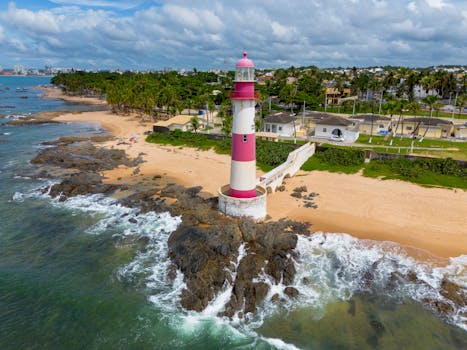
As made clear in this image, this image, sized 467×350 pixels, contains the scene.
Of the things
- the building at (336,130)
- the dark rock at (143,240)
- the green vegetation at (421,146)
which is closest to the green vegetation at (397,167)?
the green vegetation at (421,146)

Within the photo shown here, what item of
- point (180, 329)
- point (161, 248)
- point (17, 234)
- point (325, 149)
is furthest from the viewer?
point (325, 149)

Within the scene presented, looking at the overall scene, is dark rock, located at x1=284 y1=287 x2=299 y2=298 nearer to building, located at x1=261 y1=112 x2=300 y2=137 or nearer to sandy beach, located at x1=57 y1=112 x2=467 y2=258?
sandy beach, located at x1=57 y1=112 x2=467 y2=258

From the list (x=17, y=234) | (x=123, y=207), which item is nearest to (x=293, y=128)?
(x=123, y=207)

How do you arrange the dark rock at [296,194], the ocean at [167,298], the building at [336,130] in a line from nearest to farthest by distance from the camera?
the ocean at [167,298]
the dark rock at [296,194]
the building at [336,130]

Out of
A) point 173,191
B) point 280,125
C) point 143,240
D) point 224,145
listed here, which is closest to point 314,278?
point 143,240

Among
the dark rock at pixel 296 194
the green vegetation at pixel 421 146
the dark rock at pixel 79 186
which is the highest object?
the green vegetation at pixel 421 146

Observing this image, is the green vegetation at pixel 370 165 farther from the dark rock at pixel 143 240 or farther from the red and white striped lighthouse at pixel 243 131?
the dark rock at pixel 143 240

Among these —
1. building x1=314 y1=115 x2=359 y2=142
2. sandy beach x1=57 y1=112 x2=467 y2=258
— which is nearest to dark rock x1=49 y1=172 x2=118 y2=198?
sandy beach x1=57 y1=112 x2=467 y2=258

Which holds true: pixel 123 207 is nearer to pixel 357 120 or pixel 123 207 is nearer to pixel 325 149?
pixel 325 149
